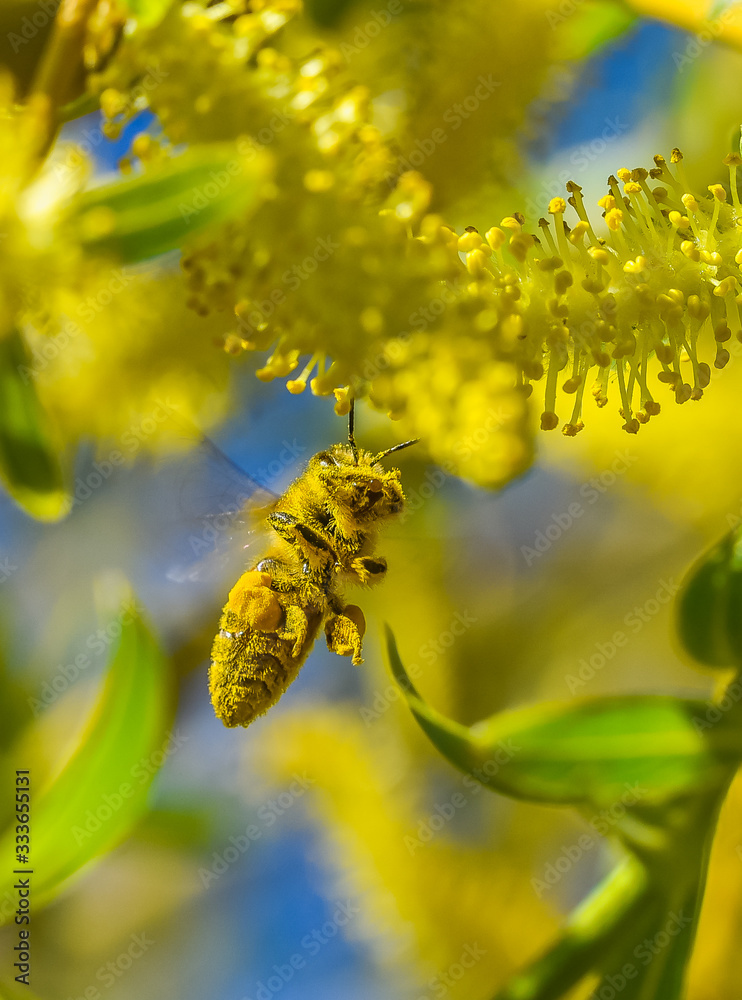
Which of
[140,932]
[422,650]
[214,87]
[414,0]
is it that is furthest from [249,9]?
[140,932]

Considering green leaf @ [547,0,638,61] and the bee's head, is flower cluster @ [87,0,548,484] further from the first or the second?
green leaf @ [547,0,638,61]

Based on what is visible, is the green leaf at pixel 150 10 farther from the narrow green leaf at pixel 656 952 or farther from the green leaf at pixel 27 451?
the narrow green leaf at pixel 656 952

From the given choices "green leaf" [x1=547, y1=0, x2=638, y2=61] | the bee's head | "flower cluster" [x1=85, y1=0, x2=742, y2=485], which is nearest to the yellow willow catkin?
"flower cluster" [x1=85, y1=0, x2=742, y2=485]

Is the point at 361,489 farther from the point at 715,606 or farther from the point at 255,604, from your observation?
the point at 715,606

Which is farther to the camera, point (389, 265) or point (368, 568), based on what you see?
point (368, 568)

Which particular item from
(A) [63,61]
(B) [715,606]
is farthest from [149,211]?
(B) [715,606]

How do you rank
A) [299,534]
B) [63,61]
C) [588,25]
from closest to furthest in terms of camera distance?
[63,61]
[299,534]
[588,25]

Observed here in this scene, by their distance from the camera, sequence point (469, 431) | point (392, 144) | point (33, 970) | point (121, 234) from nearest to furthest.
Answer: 1. point (121, 234)
2. point (469, 431)
3. point (392, 144)
4. point (33, 970)

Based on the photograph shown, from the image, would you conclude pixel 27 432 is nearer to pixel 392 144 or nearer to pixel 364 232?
pixel 364 232
